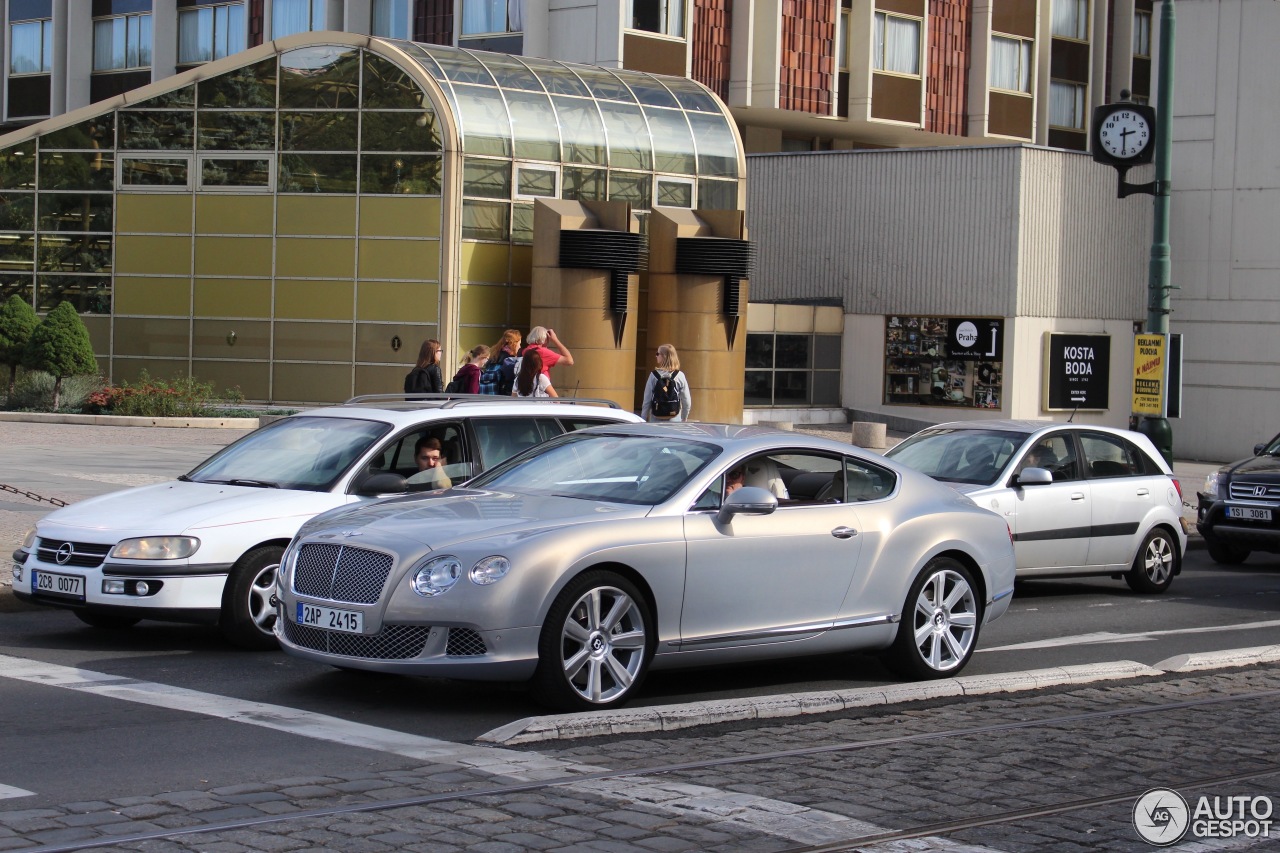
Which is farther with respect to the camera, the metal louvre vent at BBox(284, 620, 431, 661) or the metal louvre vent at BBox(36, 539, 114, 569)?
the metal louvre vent at BBox(36, 539, 114, 569)

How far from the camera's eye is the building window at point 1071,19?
50469 mm

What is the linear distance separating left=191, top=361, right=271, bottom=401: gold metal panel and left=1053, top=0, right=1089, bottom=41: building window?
2882 cm

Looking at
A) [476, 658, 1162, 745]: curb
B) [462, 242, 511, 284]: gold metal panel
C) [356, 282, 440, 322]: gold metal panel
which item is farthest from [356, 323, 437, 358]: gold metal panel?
[476, 658, 1162, 745]: curb

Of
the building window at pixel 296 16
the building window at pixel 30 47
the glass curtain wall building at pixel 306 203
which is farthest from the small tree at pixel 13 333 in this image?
the building window at pixel 30 47

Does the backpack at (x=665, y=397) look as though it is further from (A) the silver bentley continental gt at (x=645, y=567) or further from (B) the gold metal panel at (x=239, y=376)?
(B) the gold metal panel at (x=239, y=376)

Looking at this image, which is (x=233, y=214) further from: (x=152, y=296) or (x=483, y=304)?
(x=483, y=304)

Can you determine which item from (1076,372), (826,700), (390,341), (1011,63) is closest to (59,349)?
(390,341)

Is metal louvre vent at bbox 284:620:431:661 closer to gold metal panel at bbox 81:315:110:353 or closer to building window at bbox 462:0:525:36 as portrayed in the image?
gold metal panel at bbox 81:315:110:353

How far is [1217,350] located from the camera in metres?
35.5

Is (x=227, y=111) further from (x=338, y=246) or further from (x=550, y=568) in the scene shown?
(x=550, y=568)

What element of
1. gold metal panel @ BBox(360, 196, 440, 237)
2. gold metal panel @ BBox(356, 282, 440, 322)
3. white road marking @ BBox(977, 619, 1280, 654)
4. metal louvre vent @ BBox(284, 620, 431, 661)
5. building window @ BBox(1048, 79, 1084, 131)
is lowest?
white road marking @ BBox(977, 619, 1280, 654)

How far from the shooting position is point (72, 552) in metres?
9.78

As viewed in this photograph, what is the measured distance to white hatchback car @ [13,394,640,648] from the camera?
963 cm

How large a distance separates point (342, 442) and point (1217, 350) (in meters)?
28.6
